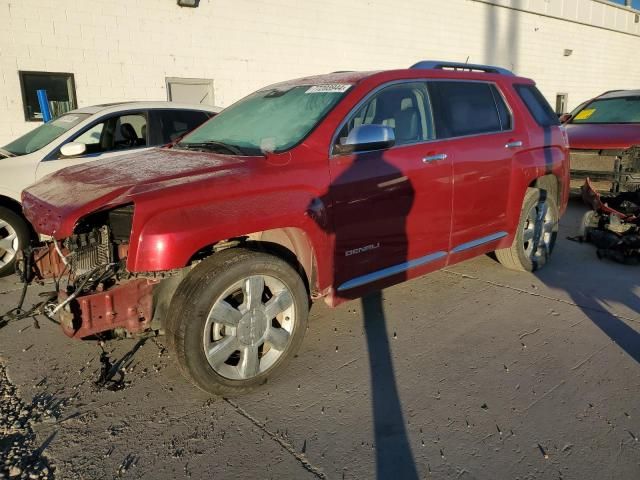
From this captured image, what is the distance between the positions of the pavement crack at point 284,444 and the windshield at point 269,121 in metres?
1.56

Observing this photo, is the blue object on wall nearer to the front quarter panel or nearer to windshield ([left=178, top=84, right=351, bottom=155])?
windshield ([left=178, top=84, right=351, bottom=155])

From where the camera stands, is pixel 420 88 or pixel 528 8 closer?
pixel 420 88

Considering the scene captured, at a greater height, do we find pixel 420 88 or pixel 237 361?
pixel 420 88

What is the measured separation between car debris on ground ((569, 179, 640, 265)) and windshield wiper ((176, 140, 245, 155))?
173 inches

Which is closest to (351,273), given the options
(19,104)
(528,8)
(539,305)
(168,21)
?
(539,305)

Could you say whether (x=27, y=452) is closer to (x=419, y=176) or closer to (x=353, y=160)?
(x=353, y=160)

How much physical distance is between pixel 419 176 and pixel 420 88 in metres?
0.75

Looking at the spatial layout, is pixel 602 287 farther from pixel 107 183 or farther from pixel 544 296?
pixel 107 183

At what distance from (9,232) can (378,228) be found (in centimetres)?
410

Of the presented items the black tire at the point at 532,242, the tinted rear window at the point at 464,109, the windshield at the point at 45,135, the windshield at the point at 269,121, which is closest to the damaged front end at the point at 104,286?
the windshield at the point at 269,121

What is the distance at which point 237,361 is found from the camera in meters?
3.12

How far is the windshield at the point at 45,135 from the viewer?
5.77 metres

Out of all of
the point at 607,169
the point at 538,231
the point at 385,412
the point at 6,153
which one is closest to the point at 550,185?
the point at 538,231

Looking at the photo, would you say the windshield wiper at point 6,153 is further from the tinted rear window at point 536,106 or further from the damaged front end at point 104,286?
the tinted rear window at point 536,106
